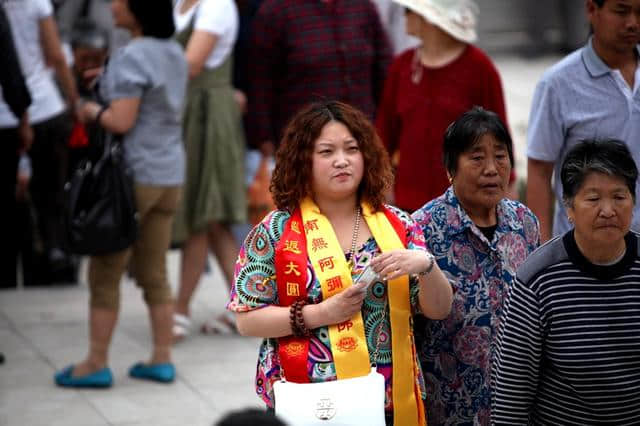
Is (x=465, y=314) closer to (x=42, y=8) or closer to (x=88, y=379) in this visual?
(x=88, y=379)

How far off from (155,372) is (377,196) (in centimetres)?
284

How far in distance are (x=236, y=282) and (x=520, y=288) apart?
0.82 m

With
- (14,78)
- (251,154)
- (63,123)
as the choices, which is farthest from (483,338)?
(63,123)

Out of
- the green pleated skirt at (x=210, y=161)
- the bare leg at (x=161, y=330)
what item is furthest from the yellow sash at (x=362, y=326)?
the green pleated skirt at (x=210, y=161)

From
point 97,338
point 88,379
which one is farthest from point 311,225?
point 88,379

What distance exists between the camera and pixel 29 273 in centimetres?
Result: 822

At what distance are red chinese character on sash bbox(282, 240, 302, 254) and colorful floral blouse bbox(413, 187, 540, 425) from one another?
45 centimetres

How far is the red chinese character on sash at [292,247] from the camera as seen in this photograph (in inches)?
138

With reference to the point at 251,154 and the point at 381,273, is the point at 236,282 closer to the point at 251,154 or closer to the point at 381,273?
the point at 381,273

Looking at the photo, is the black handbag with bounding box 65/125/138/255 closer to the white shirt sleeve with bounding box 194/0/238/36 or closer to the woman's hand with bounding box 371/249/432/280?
the white shirt sleeve with bounding box 194/0/238/36

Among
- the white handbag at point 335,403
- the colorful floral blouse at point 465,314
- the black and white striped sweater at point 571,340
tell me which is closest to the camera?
the black and white striped sweater at point 571,340

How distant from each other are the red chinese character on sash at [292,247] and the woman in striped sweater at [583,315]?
2.01ft

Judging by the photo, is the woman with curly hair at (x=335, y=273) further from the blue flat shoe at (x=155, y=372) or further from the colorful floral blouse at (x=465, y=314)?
the blue flat shoe at (x=155, y=372)

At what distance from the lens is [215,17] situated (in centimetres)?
674
